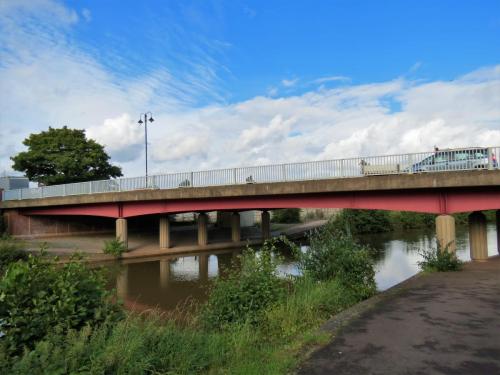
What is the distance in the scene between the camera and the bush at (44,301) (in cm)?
447

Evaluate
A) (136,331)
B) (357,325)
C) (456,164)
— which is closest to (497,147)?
(456,164)

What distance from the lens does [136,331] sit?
5156 millimetres

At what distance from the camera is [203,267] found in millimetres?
24031

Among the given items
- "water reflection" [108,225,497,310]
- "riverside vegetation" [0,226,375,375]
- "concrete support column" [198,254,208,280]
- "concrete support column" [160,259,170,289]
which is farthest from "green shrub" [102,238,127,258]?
"riverside vegetation" [0,226,375,375]

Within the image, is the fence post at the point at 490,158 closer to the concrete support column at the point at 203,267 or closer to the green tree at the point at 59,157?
the concrete support column at the point at 203,267

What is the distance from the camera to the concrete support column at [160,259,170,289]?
62.2ft

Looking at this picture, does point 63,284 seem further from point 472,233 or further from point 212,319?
point 472,233

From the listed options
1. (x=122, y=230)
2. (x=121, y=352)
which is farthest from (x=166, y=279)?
(x=121, y=352)

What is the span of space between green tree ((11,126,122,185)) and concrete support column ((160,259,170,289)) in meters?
21.6

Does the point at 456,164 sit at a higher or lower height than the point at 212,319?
higher

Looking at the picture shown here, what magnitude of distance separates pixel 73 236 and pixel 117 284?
2033cm

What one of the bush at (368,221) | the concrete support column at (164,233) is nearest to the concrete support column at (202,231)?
the concrete support column at (164,233)

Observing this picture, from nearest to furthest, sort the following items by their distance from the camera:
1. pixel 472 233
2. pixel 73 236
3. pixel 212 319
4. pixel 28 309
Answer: pixel 28 309 < pixel 212 319 < pixel 472 233 < pixel 73 236

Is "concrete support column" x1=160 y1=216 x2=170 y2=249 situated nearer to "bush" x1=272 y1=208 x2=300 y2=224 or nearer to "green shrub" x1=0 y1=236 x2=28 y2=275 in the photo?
"green shrub" x1=0 y1=236 x2=28 y2=275
